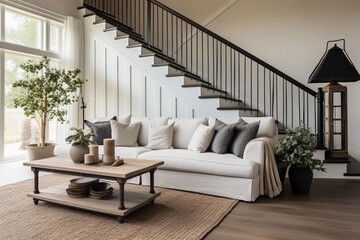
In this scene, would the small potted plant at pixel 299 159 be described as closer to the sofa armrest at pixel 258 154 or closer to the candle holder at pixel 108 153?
the sofa armrest at pixel 258 154

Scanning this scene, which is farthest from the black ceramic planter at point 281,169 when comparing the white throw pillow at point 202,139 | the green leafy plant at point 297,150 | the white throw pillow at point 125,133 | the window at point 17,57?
the window at point 17,57

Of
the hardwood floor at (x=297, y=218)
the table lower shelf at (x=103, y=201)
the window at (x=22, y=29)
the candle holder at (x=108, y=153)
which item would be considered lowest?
the hardwood floor at (x=297, y=218)

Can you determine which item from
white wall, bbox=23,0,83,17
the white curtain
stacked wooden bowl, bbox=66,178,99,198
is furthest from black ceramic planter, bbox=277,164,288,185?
white wall, bbox=23,0,83,17

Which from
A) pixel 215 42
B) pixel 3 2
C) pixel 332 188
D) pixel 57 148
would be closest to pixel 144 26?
pixel 215 42

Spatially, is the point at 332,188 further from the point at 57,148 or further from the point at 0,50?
the point at 0,50

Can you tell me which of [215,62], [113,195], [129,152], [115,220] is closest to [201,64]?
[215,62]

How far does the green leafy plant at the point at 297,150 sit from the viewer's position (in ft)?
10.2

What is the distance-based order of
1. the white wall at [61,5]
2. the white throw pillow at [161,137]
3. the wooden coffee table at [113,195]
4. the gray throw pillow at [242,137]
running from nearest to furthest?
the wooden coffee table at [113,195] → the gray throw pillow at [242,137] → the white throw pillow at [161,137] → the white wall at [61,5]

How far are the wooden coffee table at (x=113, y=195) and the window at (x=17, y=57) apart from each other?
2.28 meters

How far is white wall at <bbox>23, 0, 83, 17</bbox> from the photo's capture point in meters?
4.81

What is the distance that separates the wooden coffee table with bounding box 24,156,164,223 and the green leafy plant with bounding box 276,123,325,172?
5.02 ft

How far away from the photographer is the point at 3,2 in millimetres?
4203

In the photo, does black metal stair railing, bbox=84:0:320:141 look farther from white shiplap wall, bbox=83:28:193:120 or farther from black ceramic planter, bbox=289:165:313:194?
black ceramic planter, bbox=289:165:313:194

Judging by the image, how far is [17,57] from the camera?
182 inches
